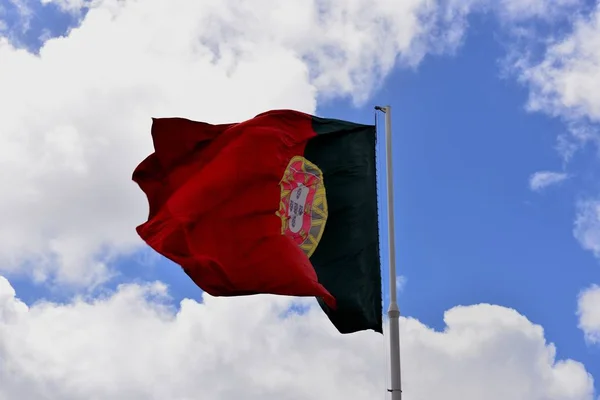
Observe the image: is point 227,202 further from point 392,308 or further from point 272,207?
point 392,308

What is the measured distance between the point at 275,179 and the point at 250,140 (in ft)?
3.45

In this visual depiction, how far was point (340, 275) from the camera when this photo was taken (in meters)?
18.9

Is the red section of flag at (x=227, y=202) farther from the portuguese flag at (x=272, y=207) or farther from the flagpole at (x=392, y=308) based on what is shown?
the flagpole at (x=392, y=308)

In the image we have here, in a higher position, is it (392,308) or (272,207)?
(272,207)

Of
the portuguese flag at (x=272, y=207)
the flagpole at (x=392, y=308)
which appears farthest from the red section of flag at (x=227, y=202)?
the flagpole at (x=392, y=308)

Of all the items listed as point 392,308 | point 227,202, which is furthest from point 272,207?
point 392,308

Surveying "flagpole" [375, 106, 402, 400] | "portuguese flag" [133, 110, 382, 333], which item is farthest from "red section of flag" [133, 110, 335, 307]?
"flagpole" [375, 106, 402, 400]

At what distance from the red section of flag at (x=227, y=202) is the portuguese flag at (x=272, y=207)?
0.02m

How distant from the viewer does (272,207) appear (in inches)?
775

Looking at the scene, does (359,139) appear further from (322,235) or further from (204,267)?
(204,267)

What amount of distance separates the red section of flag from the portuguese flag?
23mm

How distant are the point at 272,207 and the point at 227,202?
1012 mm

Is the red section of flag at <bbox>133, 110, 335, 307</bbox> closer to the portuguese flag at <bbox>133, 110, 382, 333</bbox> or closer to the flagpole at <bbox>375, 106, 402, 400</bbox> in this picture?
the portuguese flag at <bbox>133, 110, 382, 333</bbox>

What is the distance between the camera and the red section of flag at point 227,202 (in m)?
18.1
